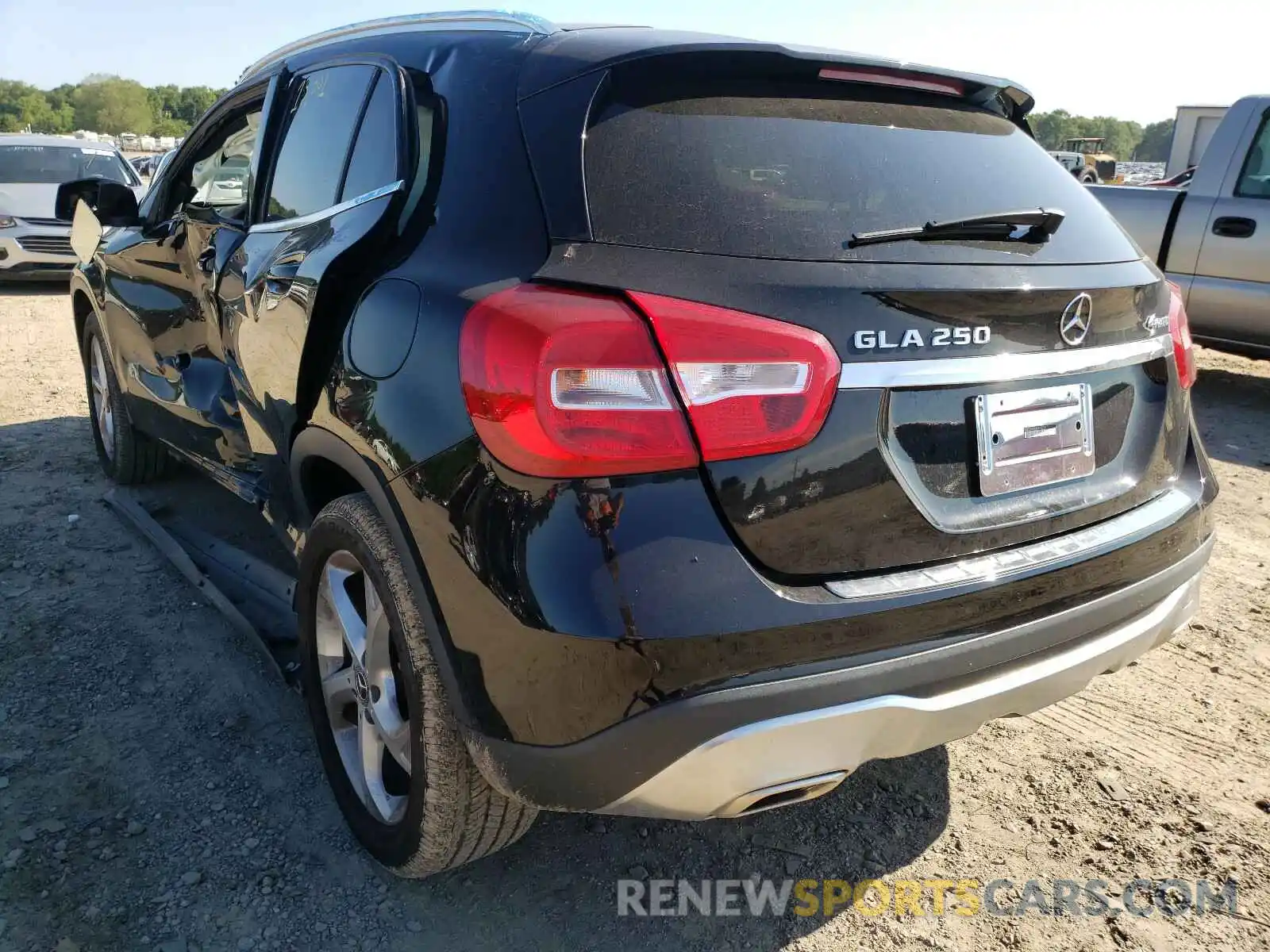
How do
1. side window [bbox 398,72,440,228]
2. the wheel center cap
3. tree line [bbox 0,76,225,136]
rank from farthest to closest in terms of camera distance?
tree line [bbox 0,76,225,136] < the wheel center cap < side window [bbox 398,72,440,228]

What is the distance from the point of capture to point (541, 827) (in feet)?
7.96

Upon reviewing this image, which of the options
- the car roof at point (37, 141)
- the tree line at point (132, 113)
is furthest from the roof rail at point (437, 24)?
the tree line at point (132, 113)

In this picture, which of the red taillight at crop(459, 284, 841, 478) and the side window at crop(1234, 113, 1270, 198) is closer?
the red taillight at crop(459, 284, 841, 478)

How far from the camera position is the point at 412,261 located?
199 centimetres

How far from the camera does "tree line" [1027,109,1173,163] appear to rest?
324 feet

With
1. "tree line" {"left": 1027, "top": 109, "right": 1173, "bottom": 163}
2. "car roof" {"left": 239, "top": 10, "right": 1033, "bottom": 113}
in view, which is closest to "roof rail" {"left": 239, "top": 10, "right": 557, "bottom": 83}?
"car roof" {"left": 239, "top": 10, "right": 1033, "bottom": 113}

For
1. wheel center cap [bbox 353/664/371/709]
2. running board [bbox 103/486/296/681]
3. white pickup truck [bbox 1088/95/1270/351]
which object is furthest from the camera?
white pickup truck [bbox 1088/95/1270/351]

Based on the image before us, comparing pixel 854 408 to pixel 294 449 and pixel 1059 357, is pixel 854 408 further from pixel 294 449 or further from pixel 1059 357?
pixel 294 449

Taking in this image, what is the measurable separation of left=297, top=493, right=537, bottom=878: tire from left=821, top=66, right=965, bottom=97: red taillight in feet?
4.32

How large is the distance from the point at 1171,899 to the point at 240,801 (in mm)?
2209

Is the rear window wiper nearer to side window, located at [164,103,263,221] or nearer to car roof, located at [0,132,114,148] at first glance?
side window, located at [164,103,263,221]

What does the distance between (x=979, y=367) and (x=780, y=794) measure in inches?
32.6

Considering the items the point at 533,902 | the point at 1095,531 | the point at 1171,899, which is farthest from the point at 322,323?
the point at 1171,899

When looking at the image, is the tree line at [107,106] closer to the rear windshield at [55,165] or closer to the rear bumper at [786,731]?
the rear windshield at [55,165]
